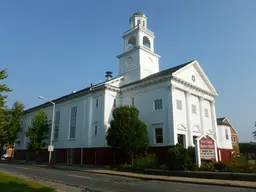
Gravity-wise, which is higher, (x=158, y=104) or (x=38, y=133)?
(x=158, y=104)

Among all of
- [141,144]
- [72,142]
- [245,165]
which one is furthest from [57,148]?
[245,165]

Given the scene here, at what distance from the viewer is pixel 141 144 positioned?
939 inches

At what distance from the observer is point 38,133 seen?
37.1 m

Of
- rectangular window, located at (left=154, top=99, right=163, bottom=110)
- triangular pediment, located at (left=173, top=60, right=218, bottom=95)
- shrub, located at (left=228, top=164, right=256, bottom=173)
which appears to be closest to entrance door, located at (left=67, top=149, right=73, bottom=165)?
rectangular window, located at (left=154, top=99, right=163, bottom=110)

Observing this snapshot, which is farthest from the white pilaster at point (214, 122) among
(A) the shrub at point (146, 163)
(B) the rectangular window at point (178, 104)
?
(A) the shrub at point (146, 163)

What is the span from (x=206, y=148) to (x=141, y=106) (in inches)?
428

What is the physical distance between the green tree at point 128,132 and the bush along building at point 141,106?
9.11ft

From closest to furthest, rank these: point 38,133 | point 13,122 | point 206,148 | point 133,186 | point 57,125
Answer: point 133,186 < point 206,148 < point 38,133 < point 57,125 < point 13,122

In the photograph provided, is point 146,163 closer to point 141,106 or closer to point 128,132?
point 128,132

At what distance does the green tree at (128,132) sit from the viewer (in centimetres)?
2341

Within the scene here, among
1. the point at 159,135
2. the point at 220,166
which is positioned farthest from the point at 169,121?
the point at 220,166

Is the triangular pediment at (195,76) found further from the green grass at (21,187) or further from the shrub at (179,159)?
the green grass at (21,187)

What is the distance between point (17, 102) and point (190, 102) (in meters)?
35.6

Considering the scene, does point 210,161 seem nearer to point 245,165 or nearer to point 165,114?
point 245,165
